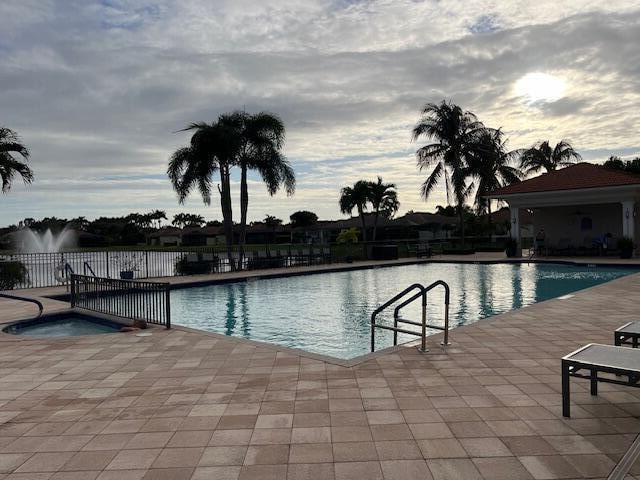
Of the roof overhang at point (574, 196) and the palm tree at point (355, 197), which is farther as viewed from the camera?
the palm tree at point (355, 197)

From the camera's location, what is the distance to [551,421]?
3.85m

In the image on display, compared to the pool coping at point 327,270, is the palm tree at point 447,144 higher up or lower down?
higher up

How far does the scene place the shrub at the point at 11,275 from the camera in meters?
14.8

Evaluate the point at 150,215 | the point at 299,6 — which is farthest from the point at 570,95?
the point at 150,215

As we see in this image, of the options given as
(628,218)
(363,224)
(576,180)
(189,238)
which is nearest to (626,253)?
(628,218)

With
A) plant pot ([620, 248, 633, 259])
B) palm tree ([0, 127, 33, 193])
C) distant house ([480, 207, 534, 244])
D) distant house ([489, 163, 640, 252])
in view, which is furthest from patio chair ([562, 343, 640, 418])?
distant house ([480, 207, 534, 244])

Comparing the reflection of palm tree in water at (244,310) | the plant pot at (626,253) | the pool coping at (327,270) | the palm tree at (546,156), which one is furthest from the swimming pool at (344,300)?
the palm tree at (546,156)

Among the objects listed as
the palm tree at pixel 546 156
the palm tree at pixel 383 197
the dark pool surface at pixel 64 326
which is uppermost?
the palm tree at pixel 546 156

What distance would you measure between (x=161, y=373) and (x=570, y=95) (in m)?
16.3

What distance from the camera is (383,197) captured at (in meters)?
43.3

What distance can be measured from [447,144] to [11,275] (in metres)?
25.3

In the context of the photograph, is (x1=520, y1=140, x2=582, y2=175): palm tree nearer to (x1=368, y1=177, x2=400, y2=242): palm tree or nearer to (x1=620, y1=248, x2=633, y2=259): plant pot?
(x1=368, y1=177, x2=400, y2=242): palm tree

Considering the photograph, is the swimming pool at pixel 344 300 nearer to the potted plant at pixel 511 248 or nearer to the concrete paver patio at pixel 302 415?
the concrete paver patio at pixel 302 415

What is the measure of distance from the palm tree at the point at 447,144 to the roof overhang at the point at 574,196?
5.32 metres
